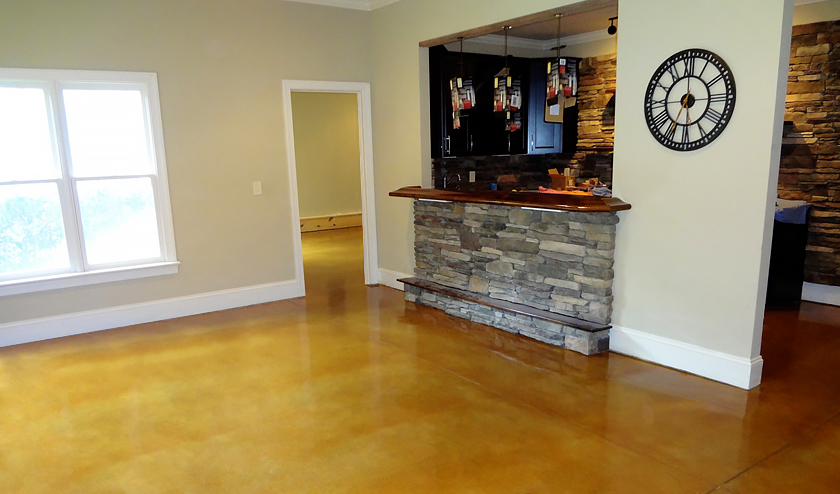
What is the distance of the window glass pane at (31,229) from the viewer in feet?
14.4

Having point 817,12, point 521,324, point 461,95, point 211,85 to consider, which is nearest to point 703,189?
point 521,324

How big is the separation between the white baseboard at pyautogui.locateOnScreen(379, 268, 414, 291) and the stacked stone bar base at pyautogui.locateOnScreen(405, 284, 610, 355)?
21.0 inches

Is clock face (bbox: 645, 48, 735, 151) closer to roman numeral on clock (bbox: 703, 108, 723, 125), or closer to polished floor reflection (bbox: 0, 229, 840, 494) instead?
roman numeral on clock (bbox: 703, 108, 723, 125)

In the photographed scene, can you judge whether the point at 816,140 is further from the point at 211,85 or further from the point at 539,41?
the point at 211,85

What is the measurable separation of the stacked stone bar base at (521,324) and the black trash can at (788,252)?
215 cm

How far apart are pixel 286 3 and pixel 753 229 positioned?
4.44m

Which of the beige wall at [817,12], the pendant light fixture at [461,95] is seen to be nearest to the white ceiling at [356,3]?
the pendant light fixture at [461,95]

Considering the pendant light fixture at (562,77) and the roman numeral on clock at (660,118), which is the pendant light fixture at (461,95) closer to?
the pendant light fixture at (562,77)

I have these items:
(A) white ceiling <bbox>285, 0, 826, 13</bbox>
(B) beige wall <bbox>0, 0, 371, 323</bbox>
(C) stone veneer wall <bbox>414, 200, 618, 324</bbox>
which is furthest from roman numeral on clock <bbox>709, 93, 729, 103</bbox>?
(B) beige wall <bbox>0, 0, 371, 323</bbox>

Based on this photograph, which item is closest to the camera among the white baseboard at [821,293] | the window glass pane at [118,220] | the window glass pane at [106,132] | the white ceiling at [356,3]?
the window glass pane at [106,132]

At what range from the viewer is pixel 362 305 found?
542 cm

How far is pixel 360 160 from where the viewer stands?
606 centimetres

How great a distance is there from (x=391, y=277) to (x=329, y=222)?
4681 mm

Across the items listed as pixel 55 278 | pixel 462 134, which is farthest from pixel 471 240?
pixel 55 278
